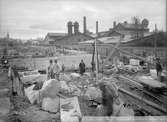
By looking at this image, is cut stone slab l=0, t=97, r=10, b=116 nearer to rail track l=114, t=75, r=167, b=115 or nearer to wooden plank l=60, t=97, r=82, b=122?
wooden plank l=60, t=97, r=82, b=122

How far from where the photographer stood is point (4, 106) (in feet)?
12.6

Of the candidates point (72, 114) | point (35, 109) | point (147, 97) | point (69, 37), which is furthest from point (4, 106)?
point (69, 37)

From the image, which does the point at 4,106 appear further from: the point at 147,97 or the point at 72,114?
the point at 147,97

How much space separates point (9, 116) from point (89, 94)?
6.89 ft

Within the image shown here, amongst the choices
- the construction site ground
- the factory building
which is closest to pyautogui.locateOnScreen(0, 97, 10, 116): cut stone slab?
the construction site ground

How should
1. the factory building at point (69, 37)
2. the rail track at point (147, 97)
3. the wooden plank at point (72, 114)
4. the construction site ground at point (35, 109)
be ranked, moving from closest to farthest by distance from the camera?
the wooden plank at point (72, 114) < the construction site ground at point (35, 109) < the rail track at point (147, 97) < the factory building at point (69, 37)

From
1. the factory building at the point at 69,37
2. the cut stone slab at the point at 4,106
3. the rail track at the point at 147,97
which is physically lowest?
the rail track at the point at 147,97

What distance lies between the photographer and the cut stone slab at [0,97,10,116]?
3.52 meters

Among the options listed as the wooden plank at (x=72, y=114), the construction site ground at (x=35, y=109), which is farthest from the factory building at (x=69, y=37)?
the wooden plank at (x=72, y=114)

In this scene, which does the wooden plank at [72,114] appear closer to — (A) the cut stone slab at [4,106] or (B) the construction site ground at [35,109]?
(B) the construction site ground at [35,109]

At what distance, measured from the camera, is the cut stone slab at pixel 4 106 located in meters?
3.52

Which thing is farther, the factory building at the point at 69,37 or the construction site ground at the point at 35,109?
the factory building at the point at 69,37

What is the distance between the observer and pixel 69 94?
4688mm

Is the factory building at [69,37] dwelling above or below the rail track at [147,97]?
above
